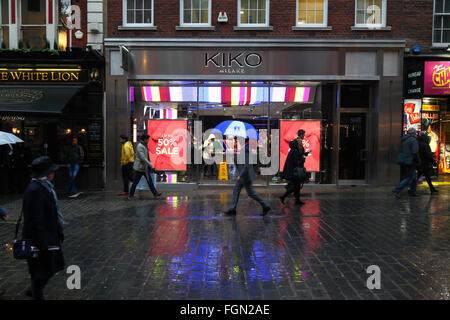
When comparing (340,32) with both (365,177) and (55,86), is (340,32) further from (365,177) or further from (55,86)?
(55,86)

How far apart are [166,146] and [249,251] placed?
8.13m

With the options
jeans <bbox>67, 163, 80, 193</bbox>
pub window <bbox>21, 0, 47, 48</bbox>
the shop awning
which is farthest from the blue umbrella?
pub window <bbox>21, 0, 47, 48</bbox>

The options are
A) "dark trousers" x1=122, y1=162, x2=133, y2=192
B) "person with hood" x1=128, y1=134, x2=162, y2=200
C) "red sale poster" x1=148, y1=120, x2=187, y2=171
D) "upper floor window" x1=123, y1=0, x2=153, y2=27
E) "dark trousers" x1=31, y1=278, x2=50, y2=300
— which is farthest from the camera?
"red sale poster" x1=148, y1=120, x2=187, y2=171

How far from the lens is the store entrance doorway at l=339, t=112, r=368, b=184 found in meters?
13.8

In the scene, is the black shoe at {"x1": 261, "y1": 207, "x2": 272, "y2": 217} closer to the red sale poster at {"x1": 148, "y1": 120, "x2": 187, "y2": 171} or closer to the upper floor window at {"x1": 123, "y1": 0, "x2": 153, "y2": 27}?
the red sale poster at {"x1": 148, "y1": 120, "x2": 187, "y2": 171}

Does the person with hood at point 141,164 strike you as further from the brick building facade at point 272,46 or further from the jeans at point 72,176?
the brick building facade at point 272,46

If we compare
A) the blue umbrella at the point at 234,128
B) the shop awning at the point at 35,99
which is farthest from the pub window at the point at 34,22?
the blue umbrella at the point at 234,128

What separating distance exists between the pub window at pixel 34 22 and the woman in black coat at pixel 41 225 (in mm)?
11308

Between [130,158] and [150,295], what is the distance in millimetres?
7964

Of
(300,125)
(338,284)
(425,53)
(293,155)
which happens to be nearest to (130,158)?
(293,155)

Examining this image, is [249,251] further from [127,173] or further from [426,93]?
[426,93]

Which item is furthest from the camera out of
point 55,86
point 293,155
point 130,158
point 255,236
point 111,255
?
point 55,86

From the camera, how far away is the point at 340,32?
43.2 feet

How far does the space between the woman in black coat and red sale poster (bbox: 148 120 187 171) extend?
375 inches
